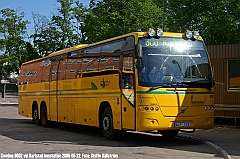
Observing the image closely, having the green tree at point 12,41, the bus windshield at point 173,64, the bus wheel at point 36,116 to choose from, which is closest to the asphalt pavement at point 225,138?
the bus windshield at point 173,64

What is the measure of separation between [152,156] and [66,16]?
49.4 m

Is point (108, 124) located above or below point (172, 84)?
below

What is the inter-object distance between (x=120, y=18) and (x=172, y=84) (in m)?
23.7

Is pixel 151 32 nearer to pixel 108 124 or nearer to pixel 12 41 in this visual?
pixel 108 124

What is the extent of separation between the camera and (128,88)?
1280 centimetres

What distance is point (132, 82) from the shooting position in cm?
1262

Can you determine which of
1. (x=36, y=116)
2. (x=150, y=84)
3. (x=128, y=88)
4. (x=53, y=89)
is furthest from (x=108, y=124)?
(x=36, y=116)

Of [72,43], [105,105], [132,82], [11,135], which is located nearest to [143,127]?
[132,82]

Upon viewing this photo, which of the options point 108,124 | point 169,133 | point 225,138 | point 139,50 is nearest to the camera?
point 139,50

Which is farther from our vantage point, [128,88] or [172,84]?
[128,88]

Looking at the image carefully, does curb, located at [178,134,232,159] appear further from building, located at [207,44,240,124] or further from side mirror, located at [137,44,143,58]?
building, located at [207,44,240,124]

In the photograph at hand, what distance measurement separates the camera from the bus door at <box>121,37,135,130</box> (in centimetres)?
1260

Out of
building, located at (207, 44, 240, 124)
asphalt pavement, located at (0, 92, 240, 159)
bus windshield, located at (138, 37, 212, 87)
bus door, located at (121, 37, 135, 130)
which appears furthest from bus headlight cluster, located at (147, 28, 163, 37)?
building, located at (207, 44, 240, 124)

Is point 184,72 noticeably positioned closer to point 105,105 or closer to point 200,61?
point 200,61
